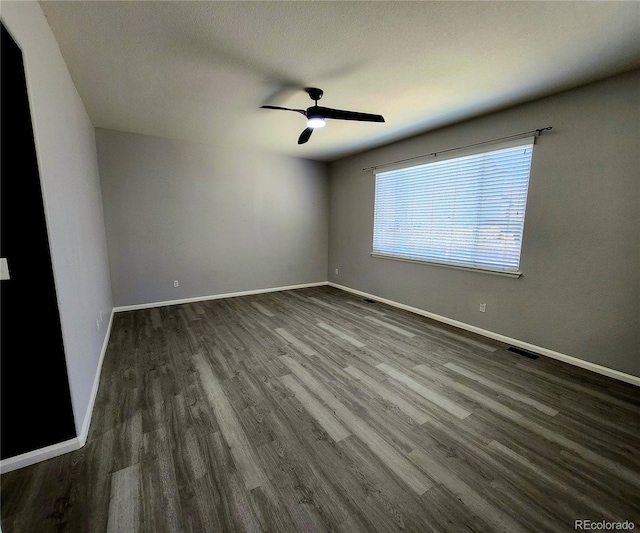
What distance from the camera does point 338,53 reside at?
203cm

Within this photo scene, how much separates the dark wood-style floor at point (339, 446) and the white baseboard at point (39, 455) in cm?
4

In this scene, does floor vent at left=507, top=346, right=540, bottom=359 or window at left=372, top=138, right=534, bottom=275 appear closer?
floor vent at left=507, top=346, right=540, bottom=359

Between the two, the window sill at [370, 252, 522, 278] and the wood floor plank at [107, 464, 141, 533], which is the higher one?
the window sill at [370, 252, 522, 278]

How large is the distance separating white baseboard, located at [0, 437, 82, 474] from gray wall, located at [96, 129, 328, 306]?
298 centimetres

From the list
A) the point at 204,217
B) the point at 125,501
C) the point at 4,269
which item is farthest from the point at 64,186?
the point at 204,217

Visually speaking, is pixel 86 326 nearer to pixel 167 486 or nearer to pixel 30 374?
pixel 30 374

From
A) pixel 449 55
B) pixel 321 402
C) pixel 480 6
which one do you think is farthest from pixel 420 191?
pixel 321 402

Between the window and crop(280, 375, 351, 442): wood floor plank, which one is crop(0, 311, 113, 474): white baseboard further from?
the window

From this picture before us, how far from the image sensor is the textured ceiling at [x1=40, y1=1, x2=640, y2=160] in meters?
1.63

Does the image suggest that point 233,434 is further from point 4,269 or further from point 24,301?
point 4,269

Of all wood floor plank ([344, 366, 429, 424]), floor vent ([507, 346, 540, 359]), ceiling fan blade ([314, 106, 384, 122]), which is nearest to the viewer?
wood floor plank ([344, 366, 429, 424])

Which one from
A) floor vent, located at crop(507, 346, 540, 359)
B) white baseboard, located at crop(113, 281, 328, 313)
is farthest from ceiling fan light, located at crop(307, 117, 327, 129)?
white baseboard, located at crop(113, 281, 328, 313)

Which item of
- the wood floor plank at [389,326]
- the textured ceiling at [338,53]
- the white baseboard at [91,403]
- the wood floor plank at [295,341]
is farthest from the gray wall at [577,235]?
the white baseboard at [91,403]

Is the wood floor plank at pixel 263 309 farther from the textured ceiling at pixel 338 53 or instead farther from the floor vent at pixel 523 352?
the floor vent at pixel 523 352
